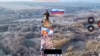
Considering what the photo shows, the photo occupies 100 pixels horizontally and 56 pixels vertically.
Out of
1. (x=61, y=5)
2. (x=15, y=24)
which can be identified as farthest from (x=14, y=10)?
(x=61, y=5)

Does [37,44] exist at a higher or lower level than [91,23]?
lower

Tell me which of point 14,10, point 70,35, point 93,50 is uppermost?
point 14,10

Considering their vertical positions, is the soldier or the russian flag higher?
the russian flag

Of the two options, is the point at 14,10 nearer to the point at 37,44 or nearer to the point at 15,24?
the point at 15,24

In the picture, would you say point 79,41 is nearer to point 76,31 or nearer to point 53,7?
point 76,31

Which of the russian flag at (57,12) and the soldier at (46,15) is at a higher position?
the russian flag at (57,12)

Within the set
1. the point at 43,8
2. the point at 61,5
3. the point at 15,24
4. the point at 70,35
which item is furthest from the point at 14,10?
the point at 70,35

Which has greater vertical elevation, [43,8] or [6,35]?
[43,8]

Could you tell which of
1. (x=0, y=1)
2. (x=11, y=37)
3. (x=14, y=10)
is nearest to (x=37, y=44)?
(x=11, y=37)
